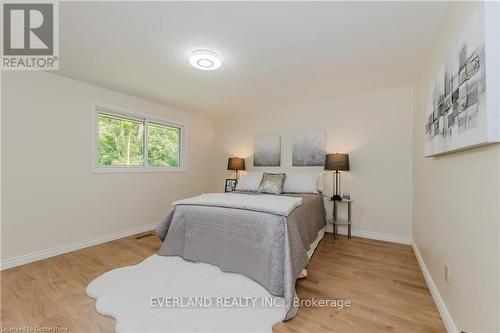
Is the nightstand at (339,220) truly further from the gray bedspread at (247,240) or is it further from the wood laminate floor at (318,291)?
the gray bedspread at (247,240)

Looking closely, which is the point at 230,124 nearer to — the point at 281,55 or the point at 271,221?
the point at 281,55

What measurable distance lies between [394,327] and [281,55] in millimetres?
2411

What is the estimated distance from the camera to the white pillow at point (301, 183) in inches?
137

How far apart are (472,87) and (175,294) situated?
2348 mm

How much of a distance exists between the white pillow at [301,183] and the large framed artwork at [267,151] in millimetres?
627

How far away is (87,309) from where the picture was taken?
1.69 metres

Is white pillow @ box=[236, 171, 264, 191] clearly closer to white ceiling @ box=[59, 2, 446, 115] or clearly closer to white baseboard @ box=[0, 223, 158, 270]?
white ceiling @ box=[59, 2, 446, 115]

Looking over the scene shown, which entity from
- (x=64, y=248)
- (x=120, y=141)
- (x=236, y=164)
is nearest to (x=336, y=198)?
(x=236, y=164)

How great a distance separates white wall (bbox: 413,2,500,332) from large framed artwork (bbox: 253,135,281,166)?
2.46m

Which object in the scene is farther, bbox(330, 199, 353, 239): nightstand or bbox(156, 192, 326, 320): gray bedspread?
bbox(330, 199, 353, 239): nightstand

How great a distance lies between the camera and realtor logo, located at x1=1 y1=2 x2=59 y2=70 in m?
1.67

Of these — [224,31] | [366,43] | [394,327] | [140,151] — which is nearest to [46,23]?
[224,31]

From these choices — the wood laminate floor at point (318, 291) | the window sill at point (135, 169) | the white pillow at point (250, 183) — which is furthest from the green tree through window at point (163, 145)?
the wood laminate floor at point (318, 291)

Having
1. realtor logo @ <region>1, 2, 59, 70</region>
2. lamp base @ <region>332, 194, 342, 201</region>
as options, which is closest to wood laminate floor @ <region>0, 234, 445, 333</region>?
lamp base @ <region>332, 194, 342, 201</region>
